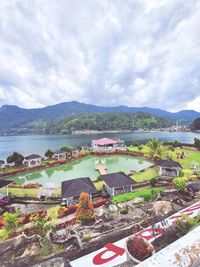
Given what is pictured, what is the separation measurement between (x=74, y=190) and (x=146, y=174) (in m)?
11.4

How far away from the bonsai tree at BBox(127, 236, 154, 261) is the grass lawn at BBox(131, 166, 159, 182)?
59.1 feet

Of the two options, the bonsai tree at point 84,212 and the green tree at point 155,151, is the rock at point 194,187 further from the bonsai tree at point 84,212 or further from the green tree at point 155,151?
the green tree at point 155,151

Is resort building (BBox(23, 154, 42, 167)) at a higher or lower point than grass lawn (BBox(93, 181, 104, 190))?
higher

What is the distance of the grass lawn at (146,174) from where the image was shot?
21.5 metres

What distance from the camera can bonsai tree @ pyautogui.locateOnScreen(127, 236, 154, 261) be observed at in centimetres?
353

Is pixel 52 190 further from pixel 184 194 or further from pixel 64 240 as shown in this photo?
pixel 184 194

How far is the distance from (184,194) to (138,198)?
→ 12.1 feet

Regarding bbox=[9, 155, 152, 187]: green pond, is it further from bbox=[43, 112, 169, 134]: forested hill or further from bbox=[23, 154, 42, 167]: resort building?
bbox=[43, 112, 169, 134]: forested hill

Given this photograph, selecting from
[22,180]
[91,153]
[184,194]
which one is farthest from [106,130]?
[184,194]

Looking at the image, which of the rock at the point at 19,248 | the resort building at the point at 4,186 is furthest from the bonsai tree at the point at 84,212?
the resort building at the point at 4,186

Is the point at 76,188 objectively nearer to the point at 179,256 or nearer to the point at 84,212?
the point at 84,212

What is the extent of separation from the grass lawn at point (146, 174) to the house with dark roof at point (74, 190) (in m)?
7.52

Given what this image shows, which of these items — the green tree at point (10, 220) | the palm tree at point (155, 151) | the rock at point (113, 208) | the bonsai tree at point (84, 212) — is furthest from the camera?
the palm tree at point (155, 151)

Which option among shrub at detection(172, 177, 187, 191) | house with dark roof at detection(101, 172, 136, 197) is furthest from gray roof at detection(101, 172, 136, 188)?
shrub at detection(172, 177, 187, 191)
